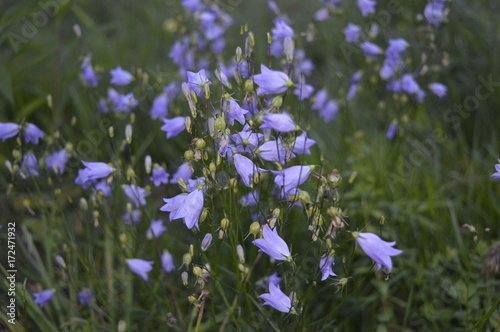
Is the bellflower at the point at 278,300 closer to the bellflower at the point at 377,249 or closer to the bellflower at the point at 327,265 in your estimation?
the bellflower at the point at 327,265

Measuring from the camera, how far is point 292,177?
1.60m

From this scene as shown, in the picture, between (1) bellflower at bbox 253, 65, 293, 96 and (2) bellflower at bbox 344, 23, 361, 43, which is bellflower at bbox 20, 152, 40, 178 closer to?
(1) bellflower at bbox 253, 65, 293, 96

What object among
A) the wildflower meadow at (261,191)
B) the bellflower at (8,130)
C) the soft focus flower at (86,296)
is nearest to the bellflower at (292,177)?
the wildflower meadow at (261,191)

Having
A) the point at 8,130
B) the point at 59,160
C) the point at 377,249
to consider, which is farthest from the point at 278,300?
the point at 8,130

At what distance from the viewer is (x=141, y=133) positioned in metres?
3.63

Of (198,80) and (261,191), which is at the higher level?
(198,80)

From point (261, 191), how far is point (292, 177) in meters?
0.56

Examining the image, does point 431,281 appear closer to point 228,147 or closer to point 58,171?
point 228,147

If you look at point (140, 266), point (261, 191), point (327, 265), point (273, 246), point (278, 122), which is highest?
point (278, 122)

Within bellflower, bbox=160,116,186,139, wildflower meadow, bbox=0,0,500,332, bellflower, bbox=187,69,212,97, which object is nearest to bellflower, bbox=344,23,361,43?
wildflower meadow, bbox=0,0,500,332

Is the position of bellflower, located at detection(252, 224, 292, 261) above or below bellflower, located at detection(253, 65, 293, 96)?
below

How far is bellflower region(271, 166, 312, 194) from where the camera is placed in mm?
1587

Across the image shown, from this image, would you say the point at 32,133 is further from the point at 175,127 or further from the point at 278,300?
the point at 278,300

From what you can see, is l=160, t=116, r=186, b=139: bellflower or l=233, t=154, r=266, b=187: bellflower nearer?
l=233, t=154, r=266, b=187: bellflower
